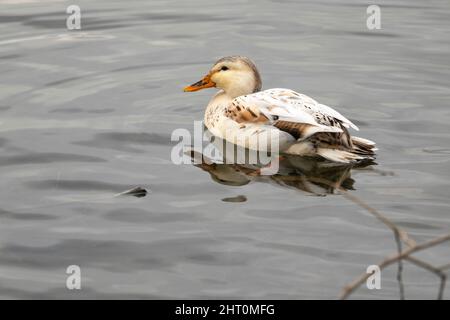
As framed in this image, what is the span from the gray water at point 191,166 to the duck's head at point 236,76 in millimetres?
495

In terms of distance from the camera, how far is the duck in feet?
29.8

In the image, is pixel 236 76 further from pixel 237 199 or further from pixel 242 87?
pixel 237 199

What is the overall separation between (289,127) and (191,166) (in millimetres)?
1011

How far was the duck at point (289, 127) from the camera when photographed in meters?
9.09

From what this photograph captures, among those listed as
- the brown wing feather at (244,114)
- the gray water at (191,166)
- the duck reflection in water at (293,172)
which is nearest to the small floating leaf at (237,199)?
the gray water at (191,166)

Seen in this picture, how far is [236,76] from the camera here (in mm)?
10414

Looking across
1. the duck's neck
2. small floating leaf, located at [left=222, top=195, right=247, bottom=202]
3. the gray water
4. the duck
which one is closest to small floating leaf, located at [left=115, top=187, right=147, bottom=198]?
the gray water

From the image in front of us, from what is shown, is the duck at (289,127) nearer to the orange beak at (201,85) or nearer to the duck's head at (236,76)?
the duck's head at (236,76)

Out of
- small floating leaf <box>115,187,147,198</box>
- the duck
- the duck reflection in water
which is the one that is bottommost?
small floating leaf <box>115,187,147,198</box>

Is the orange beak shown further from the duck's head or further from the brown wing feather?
the brown wing feather

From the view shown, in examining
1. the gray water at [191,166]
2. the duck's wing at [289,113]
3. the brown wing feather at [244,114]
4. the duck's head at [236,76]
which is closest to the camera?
the gray water at [191,166]

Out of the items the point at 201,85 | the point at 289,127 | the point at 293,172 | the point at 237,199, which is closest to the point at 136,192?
the point at 237,199

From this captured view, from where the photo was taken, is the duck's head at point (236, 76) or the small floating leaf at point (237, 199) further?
the duck's head at point (236, 76)
